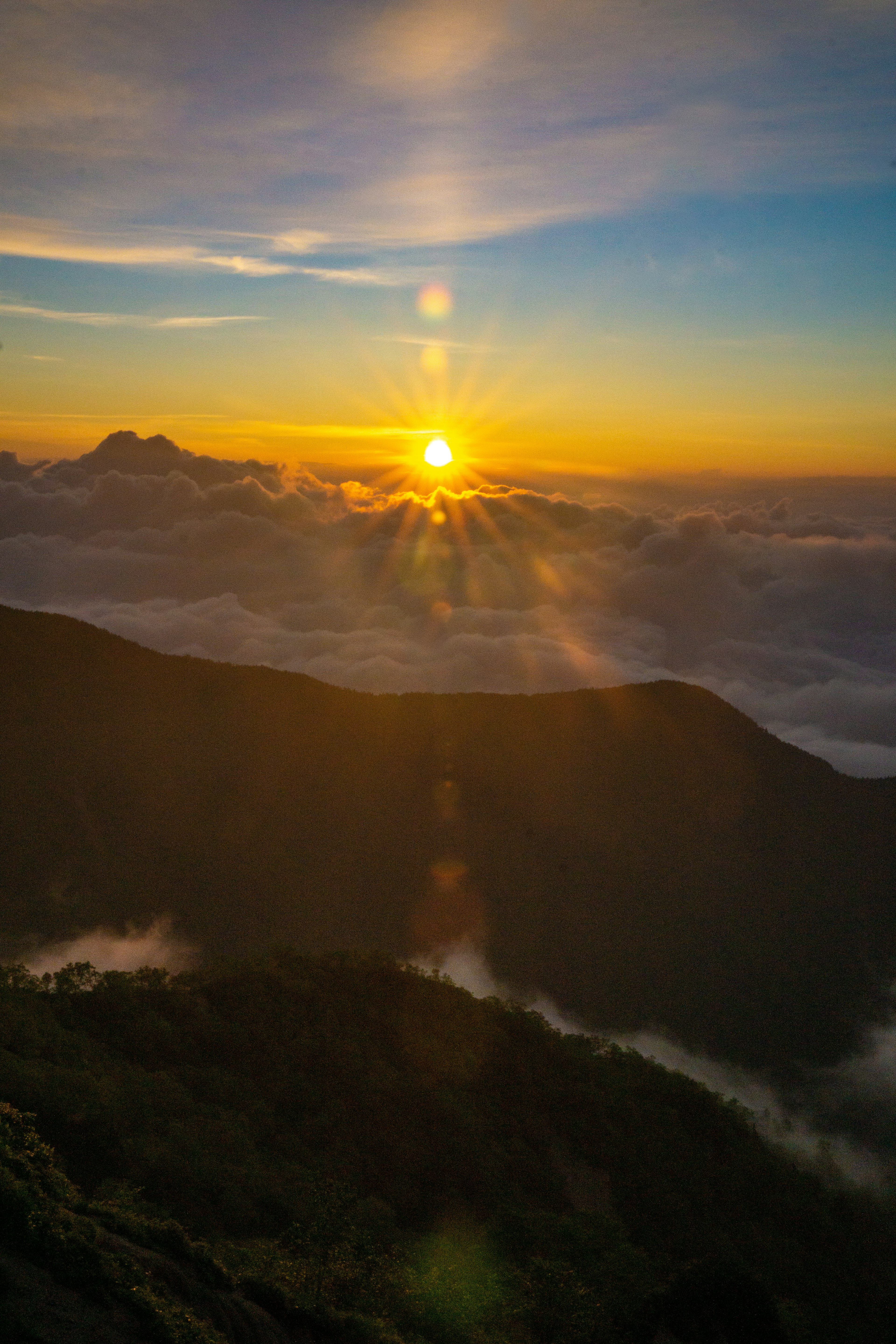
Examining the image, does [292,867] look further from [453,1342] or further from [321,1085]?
[453,1342]

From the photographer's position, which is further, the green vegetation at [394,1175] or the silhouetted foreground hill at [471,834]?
the silhouetted foreground hill at [471,834]

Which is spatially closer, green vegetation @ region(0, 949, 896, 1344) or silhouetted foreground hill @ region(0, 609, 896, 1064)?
green vegetation @ region(0, 949, 896, 1344)

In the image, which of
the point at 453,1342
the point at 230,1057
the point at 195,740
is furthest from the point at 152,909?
the point at 453,1342

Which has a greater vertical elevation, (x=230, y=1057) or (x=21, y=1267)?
(x=21, y=1267)
